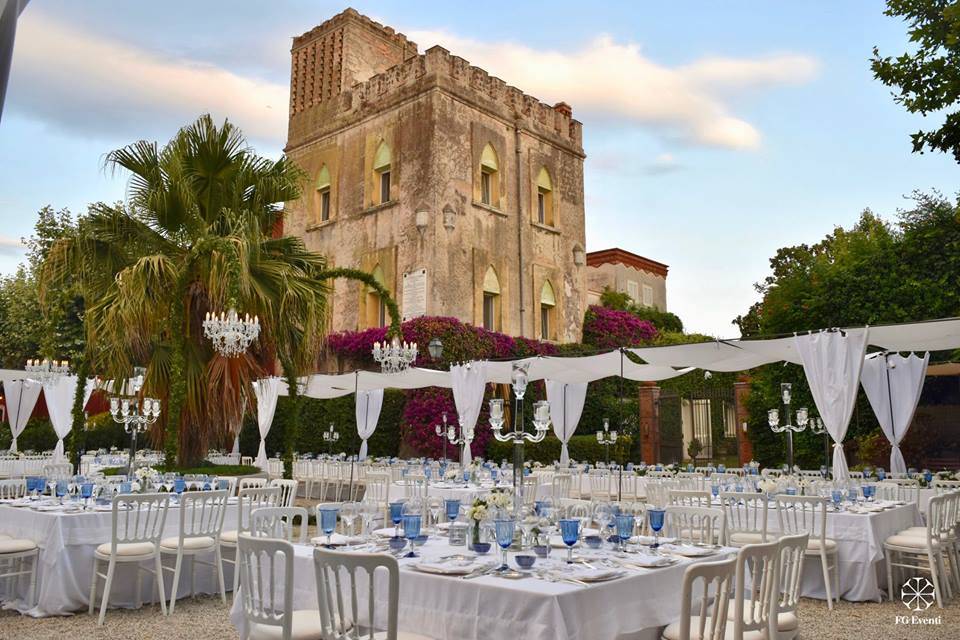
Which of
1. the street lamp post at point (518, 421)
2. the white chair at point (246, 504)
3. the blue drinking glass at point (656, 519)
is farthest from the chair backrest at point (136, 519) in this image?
the blue drinking glass at point (656, 519)

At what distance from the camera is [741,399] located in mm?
17891

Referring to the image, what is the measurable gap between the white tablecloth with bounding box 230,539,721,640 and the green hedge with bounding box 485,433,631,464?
14424 mm

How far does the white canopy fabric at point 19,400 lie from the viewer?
16734 millimetres

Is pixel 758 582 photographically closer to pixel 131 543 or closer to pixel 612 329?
pixel 131 543

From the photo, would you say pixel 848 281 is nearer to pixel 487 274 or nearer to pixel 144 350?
pixel 487 274

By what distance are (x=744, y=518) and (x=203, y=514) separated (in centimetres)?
498

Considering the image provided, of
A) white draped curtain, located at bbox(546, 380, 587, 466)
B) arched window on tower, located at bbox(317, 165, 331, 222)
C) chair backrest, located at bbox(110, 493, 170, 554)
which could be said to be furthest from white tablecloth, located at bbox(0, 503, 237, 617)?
arched window on tower, located at bbox(317, 165, 331, 222)

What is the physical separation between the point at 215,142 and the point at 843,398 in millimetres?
8815

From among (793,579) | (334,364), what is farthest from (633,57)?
(334,364)

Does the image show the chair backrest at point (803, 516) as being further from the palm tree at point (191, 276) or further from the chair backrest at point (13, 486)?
the chair backrest at point (13, 486)

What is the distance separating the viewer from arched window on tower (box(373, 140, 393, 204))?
21.5 m

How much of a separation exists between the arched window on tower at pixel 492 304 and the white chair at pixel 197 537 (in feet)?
47.8

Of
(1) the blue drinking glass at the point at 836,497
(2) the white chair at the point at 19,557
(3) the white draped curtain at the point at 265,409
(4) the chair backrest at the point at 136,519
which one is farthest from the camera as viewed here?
(3) the white draped curtain at the point at 265,409

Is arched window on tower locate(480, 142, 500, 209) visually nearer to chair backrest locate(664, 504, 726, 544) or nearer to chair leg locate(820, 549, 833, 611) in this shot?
chair leg locate(820, 549, 833, 611)
